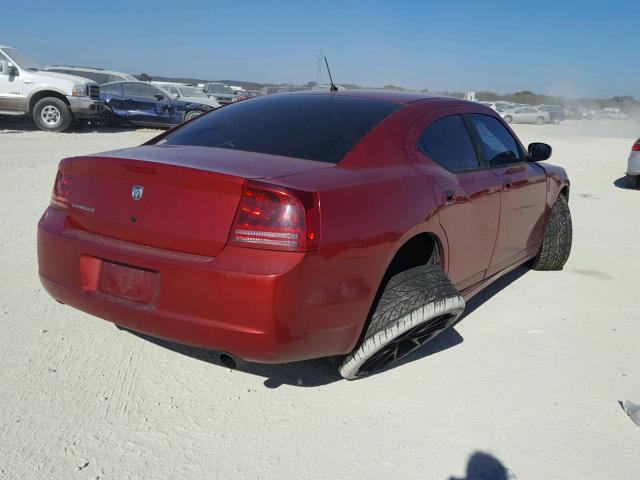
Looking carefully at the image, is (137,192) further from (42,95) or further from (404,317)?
(42,95)

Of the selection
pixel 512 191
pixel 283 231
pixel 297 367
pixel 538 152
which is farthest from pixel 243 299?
pixel 538 152

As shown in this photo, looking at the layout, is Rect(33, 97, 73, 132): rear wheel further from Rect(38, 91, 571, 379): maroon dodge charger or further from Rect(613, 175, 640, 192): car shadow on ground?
Rect(38, 91, 571, 379): maroon dodge charger

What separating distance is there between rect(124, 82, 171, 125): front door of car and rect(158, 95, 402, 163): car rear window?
14959mm

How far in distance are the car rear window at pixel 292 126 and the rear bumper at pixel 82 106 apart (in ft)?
41.0

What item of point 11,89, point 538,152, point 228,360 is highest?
point 538,152

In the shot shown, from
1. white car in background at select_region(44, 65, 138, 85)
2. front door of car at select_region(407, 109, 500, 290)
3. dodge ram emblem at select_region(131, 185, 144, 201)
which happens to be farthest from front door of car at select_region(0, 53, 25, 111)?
dodge ram emblem at select_region(131, 185, 144, 201)

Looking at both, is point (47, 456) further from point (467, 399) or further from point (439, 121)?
point (439, 121)

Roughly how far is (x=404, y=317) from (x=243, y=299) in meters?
Answer: 0.85

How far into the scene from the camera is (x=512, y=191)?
4211 mm

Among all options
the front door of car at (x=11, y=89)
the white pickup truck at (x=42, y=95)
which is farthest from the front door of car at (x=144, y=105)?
the front door of car at (x=11, y=89)

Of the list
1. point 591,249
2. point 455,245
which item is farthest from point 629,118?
point 455,245

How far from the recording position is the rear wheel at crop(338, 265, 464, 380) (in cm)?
292

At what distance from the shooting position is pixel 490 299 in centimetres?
467

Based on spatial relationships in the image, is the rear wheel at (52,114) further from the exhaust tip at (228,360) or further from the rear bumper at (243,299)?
the exhaust tip at (228,360)
